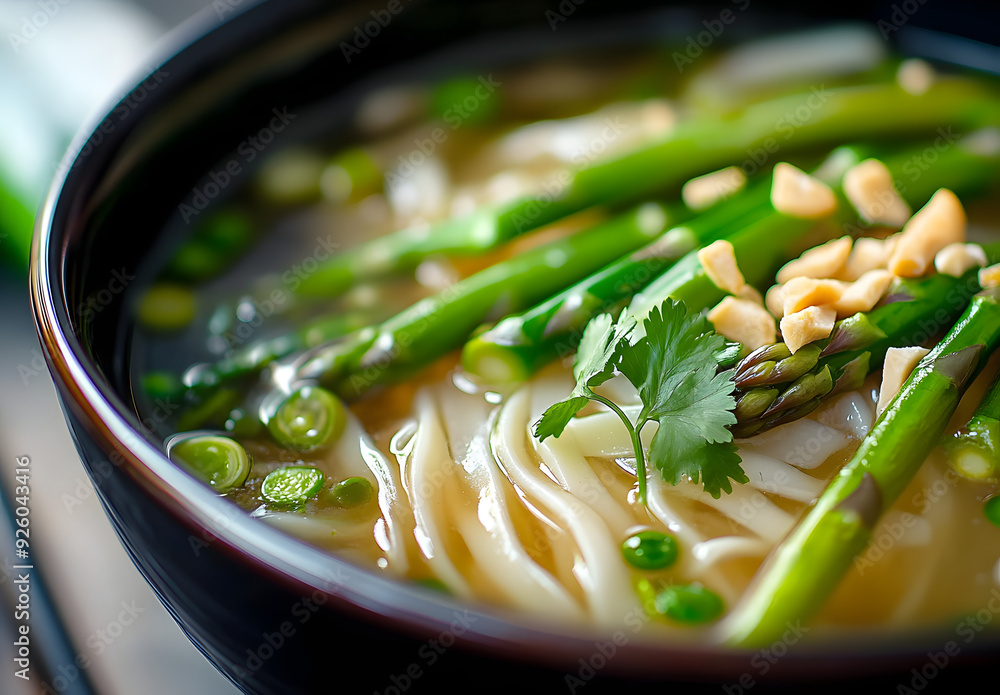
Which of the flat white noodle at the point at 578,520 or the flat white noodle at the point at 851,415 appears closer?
the flat white noodle at the point at 578,520

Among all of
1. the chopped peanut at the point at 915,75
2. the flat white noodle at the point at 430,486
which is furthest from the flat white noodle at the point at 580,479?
the chopped peanut at the point at 915,75

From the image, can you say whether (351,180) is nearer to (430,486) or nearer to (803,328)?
(430,486)

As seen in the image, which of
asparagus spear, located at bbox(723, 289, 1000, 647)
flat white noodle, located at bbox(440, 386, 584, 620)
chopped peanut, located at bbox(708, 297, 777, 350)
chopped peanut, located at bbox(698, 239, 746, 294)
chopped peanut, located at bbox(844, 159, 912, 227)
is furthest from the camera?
chopped peanut, located at bbox(844, 159, 912, 227)

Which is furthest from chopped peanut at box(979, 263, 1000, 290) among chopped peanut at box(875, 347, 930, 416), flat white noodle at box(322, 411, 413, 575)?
flat white noodle at box(322, 411, 413, 575)

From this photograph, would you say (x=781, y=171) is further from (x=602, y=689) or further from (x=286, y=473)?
(x=602, y=689)

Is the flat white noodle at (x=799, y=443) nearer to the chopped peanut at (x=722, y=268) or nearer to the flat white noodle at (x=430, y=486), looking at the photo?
the chopped peanut at (x=722, y=268)

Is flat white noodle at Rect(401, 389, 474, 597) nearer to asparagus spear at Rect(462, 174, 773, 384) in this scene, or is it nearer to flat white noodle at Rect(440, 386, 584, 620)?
flat white noodle at Rect(440, 386, 584, 620)

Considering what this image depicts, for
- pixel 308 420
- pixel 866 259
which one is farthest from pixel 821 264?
pixel 308 420

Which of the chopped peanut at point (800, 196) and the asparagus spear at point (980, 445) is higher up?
the chopped peanut at point (800, 196)
